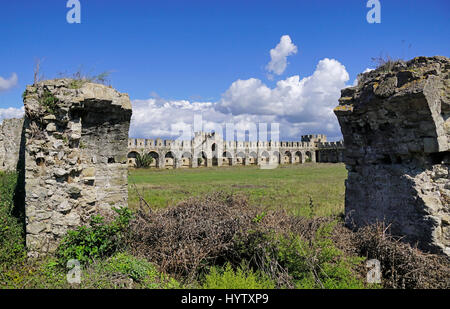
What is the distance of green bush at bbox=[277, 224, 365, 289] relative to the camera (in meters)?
4.29

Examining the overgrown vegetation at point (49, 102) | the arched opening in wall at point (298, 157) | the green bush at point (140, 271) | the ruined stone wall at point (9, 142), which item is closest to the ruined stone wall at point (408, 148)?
the green bush at point (140, 271)

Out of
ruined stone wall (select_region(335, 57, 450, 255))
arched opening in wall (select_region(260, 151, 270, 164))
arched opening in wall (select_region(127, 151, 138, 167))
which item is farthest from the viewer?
arched opening in wall (select_region(260, 151, 270, 164))

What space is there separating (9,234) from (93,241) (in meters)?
1.98

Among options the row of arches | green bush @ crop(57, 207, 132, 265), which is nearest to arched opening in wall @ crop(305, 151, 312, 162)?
the row of arches

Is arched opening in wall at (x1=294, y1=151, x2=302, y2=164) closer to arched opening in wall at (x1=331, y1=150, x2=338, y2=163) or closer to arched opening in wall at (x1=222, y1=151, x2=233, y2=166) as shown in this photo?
arched opening in wall at (x1=331, y1=150, x2=338, y2=163)

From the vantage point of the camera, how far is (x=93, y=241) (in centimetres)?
504

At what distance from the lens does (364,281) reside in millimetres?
4598

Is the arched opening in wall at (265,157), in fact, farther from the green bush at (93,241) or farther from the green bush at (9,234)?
the green bush at (93,241)

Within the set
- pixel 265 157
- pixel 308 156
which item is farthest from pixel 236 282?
pixel 308 156

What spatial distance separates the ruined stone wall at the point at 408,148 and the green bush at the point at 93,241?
207 inches

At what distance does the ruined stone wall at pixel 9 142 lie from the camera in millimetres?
12312

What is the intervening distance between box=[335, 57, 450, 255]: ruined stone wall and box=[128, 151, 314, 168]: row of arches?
3681 cm
